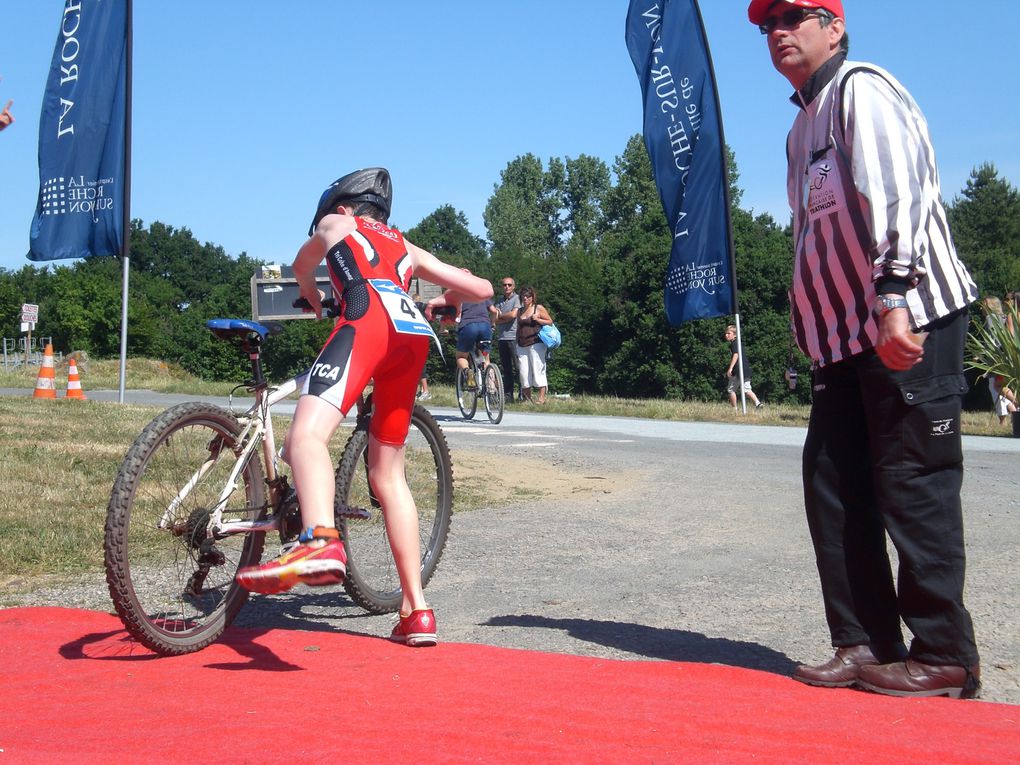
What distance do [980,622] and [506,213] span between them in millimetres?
98288

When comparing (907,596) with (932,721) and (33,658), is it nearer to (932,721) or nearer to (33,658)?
(932,721)

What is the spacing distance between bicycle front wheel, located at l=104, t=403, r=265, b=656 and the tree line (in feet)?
102

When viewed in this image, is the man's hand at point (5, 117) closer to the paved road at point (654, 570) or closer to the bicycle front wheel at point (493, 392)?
the paved road at point (654, 570)

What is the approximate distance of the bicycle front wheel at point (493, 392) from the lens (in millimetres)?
16359

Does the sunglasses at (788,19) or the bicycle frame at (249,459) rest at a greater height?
the sunglasses at (788,19)

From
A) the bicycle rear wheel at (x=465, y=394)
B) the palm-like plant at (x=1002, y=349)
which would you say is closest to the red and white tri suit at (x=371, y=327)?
the palm-like plant at (x=1002, y=349)

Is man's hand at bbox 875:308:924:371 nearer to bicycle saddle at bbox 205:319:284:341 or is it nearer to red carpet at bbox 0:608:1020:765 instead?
red carpet at bbox 0:608:1020:765

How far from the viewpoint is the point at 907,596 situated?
352cm

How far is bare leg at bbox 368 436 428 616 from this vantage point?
14.4 ft

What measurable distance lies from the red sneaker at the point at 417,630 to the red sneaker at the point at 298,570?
20.6 inches

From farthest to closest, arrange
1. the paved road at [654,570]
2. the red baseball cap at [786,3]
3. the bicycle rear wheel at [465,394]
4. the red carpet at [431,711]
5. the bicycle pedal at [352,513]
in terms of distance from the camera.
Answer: the bicycle rear wheel at [465,394] < the bicycle pedal at [352,513] < the paved road at [654,570] < the red baseball cap at [786,3] < the red carpet at [431,711]

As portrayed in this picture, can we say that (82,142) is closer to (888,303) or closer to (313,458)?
(313,458)

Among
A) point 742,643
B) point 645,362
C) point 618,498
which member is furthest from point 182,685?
point 645,362

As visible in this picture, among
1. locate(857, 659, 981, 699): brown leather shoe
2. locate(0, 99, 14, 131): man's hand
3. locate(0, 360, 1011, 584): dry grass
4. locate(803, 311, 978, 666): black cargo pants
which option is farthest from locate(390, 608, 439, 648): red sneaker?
locate(0, 99, 14, 131): man's hand
